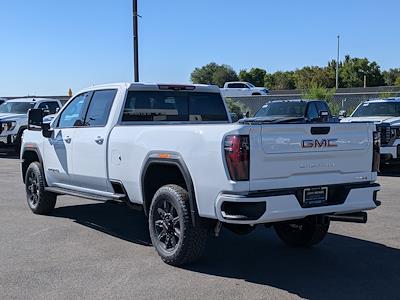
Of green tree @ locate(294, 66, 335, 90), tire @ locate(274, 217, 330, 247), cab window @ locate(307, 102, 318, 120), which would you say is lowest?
tire @ locate(274, 217, 330, 247)

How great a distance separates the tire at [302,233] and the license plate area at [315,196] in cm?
82

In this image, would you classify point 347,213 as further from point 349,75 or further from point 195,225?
point 349,75

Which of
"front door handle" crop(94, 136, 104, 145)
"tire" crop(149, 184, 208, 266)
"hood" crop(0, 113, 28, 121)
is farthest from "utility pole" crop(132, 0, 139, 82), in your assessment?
"tire" crop(149, 184, 208, 266)

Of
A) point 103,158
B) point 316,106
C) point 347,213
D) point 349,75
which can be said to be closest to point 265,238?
point 347,213

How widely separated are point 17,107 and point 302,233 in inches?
656

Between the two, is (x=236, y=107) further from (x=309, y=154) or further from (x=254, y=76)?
(x=254, y=76)

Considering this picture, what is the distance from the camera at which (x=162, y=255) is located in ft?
Result: 20.6

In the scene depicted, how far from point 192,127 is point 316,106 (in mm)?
13210

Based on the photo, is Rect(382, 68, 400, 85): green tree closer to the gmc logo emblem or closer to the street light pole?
the street light pole

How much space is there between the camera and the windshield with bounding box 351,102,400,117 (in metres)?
15.7

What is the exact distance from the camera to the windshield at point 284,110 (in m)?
18.0

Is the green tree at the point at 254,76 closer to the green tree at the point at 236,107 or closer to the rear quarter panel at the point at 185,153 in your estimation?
the green tree at the point at 236,107

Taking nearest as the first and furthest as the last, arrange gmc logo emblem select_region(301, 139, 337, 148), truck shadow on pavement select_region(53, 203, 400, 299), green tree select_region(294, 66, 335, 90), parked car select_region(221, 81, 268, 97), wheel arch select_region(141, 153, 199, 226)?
truck shadow on pavement select_region(53, 203, 400, 299) < gmc logo emblem select_region(301, 139, 337, 148) < wheel arch select_region(141, 153, 199, 226) < parked car select_region(221, 81, 268, 97) < green tree select_region(294, 66, 335, 90)

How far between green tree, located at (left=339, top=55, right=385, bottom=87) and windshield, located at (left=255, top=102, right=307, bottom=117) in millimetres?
80652
